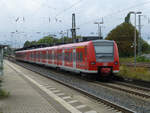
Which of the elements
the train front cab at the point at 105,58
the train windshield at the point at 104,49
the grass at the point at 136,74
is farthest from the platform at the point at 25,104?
the grass at the point at 136,74

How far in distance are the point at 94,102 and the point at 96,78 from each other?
8.66 metres

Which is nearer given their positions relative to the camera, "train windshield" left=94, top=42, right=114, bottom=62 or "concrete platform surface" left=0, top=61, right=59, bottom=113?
"concrete platform surface" left=0, top=61, right=59, bottom=113

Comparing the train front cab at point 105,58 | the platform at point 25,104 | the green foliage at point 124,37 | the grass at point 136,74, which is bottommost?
the platform at point 25,104

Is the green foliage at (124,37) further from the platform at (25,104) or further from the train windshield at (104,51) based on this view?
the platform at (25,104)

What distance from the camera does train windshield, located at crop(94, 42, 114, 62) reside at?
1728 centimetres

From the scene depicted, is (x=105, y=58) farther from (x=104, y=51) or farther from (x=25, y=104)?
(x=25, y=104)

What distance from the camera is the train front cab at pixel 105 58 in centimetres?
1716

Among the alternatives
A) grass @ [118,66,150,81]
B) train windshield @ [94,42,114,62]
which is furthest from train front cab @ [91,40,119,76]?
grass @ [118,66,150,81]

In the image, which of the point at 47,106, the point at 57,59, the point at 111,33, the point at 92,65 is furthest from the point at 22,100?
the point at 111,33

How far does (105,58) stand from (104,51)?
0.47 metres

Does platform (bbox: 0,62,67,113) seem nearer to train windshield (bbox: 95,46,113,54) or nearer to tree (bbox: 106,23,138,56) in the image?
train windshield (bbox: 95,46,113,54)

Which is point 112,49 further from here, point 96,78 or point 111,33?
point 111,33

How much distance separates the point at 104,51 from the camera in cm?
1744

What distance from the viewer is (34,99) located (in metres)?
10.9
